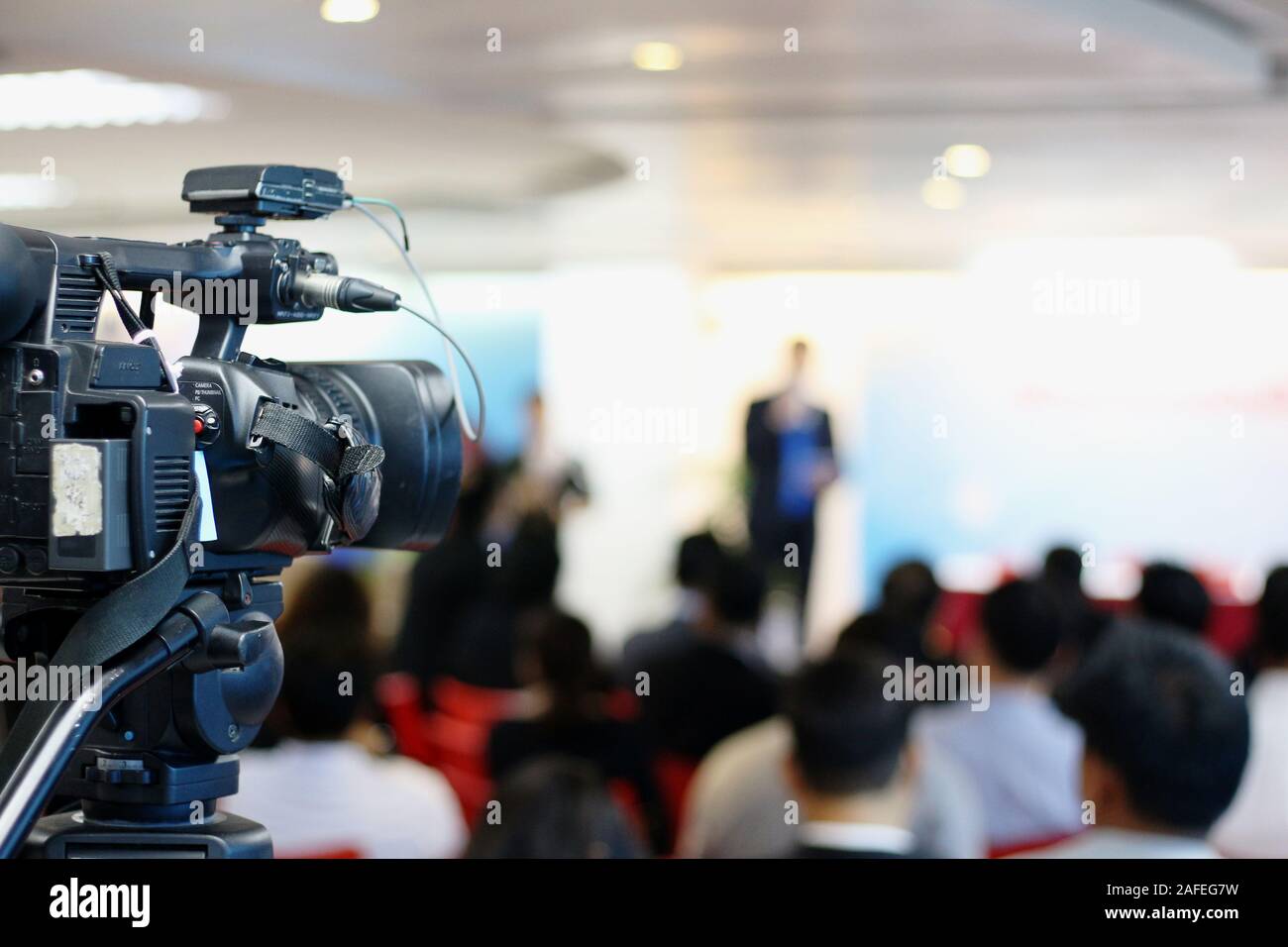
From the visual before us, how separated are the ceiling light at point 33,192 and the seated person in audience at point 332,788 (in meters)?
3.62

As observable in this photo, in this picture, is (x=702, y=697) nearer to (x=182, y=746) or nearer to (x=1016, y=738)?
(x=1016, y=738)

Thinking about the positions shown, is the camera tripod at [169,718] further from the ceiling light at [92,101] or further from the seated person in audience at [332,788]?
the ceiling light at [92,101]

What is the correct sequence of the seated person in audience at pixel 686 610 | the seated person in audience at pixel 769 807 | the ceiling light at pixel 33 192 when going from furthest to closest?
the ceiling light at pixel 33 192 → the seated person in audience at pixel 686 610 → the seated person in audience at pixel 769 807

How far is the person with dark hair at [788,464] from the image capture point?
5305 millimetres

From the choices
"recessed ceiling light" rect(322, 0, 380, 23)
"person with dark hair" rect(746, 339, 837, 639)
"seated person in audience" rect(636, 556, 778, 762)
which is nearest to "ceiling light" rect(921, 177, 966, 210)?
"person with dark hair" rect(746, 339, 837, 639)

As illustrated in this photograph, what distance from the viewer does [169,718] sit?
3.59 ft

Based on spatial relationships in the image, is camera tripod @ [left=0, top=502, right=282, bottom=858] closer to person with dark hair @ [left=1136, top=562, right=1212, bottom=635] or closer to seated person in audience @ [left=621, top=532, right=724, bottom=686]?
seated person in audience @ [left=621, top=532, right=724, bottom=686]

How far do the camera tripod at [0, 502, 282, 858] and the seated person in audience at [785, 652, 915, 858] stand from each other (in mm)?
767

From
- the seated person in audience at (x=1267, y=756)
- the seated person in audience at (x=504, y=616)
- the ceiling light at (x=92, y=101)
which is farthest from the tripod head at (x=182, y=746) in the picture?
the ceiling light at (x=92, y=101)

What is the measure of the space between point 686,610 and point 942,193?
8.86 ft

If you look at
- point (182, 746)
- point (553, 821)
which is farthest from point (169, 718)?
point (553, 821)

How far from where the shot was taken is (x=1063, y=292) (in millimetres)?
6195
